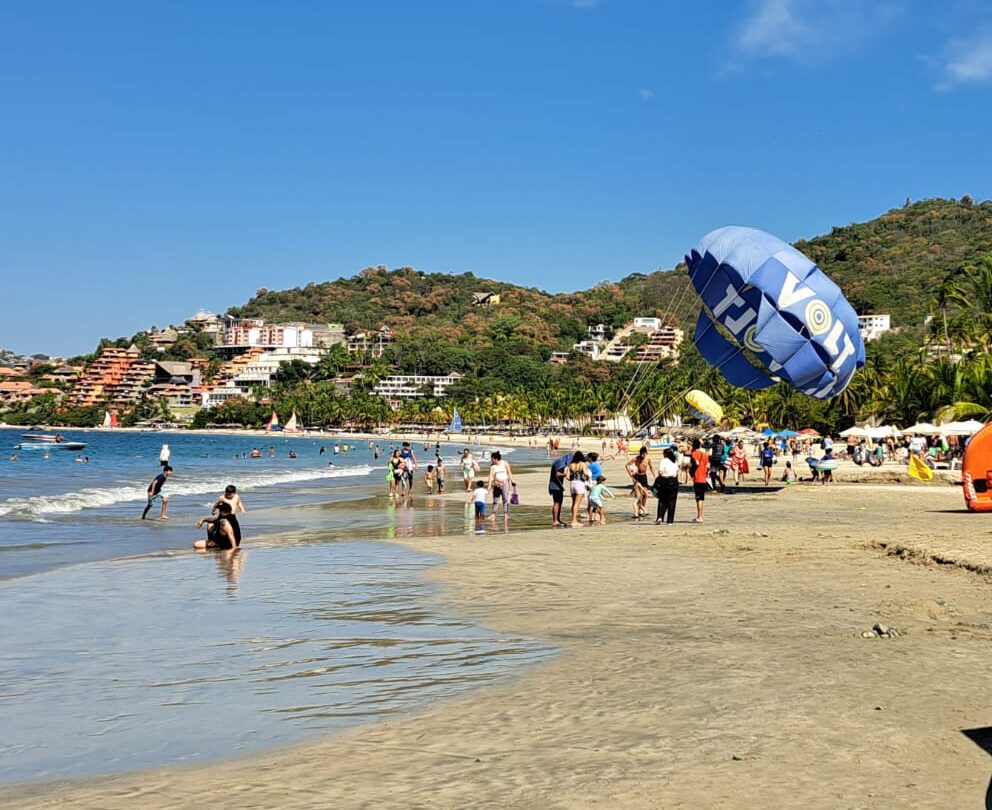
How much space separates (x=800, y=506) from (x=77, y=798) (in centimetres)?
1956

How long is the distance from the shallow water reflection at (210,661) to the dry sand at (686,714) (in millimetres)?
397

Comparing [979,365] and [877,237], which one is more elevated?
[877,237]

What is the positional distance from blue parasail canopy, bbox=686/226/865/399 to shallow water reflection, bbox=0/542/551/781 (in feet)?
40.1

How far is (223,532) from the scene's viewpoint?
15.4m

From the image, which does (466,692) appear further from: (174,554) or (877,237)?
(877,237)

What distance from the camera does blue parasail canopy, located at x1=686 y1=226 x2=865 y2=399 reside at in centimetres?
2156

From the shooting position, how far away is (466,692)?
22.0 ft

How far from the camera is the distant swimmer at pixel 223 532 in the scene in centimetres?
1543

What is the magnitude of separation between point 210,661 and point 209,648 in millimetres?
523

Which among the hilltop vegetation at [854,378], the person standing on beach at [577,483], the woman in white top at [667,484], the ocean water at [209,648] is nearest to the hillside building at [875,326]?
the hilltop vegetation at [854,378]

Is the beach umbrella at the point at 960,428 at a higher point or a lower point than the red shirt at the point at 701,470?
higher

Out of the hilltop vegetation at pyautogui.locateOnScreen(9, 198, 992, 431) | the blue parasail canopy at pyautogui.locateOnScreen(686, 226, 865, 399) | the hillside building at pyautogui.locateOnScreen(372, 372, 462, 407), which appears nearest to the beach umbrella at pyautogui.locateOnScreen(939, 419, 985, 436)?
the hilltop vegetation at pyautogui.locateOnScreen(9, 198, 992, 431)

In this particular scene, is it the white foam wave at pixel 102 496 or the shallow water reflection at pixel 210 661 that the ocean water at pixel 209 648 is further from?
the white foam wave at pixel 102 496

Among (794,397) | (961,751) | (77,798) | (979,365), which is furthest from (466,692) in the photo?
(794,397)
